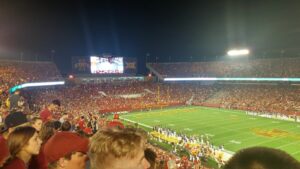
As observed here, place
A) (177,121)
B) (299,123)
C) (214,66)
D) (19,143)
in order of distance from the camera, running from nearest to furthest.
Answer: (19,143) < (299,123) < (177,121) < (214,66)

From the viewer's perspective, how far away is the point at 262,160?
1.27m

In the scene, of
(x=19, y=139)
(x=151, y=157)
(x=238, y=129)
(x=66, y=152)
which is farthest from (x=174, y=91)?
(x=66, y=152)

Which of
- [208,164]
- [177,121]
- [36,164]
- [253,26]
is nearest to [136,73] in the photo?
[253,26]

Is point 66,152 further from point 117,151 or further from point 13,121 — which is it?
point 13,121

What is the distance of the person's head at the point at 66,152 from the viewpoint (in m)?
2.35

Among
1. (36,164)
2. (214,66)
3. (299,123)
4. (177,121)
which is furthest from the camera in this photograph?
(214,66)

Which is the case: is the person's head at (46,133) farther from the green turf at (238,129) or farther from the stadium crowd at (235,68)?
the stadium crowd at (235,68)

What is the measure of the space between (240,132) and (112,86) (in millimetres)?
38541

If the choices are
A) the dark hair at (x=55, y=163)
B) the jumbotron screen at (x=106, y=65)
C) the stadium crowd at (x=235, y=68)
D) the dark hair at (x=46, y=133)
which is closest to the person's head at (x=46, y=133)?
the dark hair at (x=46, y=133)

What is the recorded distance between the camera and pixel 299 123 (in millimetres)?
33281

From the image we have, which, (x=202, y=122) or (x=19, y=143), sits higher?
(x=19, y=143)

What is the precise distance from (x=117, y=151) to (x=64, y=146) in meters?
0.76

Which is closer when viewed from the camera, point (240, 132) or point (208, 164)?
point (208, 164)

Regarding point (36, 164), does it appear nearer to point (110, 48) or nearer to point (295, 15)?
point (295, 15)
